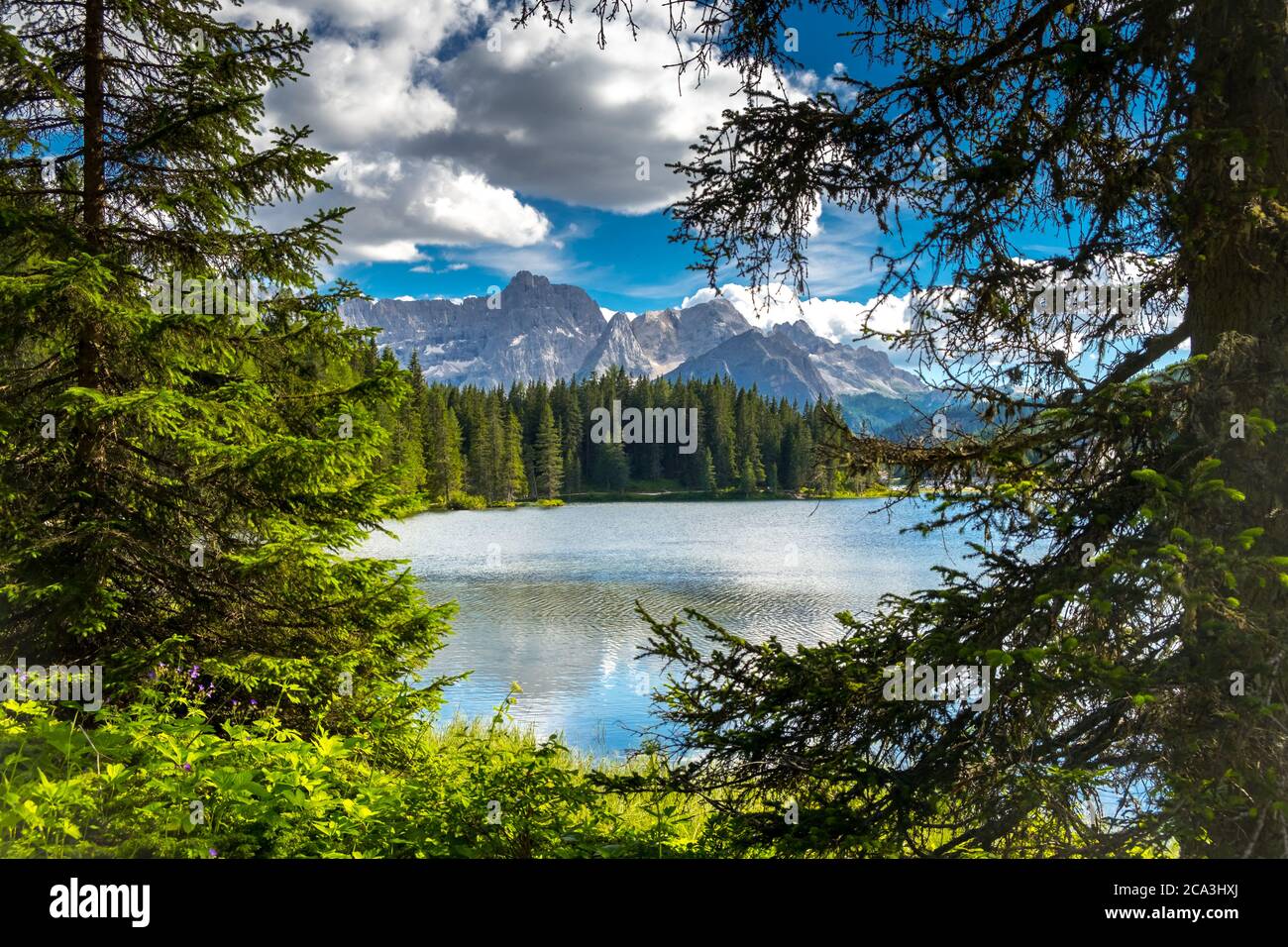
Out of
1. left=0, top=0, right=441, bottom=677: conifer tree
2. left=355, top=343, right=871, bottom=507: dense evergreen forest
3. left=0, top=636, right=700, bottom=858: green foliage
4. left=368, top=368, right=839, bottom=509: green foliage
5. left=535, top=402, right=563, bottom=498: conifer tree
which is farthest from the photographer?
left=535, top=402, right=563, bottom=498: conifer tree

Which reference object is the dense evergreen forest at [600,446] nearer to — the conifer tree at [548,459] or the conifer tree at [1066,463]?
the conifer tree at [548,459]

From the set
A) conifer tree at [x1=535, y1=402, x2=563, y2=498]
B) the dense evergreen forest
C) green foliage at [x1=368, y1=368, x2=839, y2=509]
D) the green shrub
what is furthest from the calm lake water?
conifer tree at [x1=535, y1=402, x2=563, y2=498]

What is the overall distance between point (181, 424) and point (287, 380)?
1.22 m

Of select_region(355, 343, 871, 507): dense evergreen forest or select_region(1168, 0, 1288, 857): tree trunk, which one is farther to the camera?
select_region(355, 343, 871, 507): dense evergreen forest

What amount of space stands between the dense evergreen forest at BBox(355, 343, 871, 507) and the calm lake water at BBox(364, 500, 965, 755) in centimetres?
2799

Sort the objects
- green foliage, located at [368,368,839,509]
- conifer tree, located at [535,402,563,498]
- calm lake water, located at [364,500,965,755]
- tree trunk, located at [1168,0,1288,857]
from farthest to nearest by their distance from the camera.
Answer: conifer tree, located at [535,402,563,498] → green foliage, located at [368,368,839,509] → calm lake water, located at [364,500,965,755] → tree trunk, located at [1168,0,1288,857]

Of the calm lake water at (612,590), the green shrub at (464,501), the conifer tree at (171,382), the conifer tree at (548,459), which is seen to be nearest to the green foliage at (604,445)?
the conifer tree at (548,459)

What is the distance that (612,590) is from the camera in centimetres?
2544

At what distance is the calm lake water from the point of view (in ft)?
46.9

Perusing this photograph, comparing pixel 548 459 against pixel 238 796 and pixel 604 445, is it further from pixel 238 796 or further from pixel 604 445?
pixel 238 796

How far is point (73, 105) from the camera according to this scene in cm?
588

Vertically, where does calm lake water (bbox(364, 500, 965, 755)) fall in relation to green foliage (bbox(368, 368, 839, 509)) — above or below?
below

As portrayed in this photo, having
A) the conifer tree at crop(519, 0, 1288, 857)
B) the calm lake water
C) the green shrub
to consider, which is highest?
the conifer tree at crop(519, 0, 1288, 857)

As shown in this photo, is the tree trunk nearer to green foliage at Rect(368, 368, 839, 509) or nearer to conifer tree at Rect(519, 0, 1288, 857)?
conifer tree at Rect(519, 0, 1288, 857)
